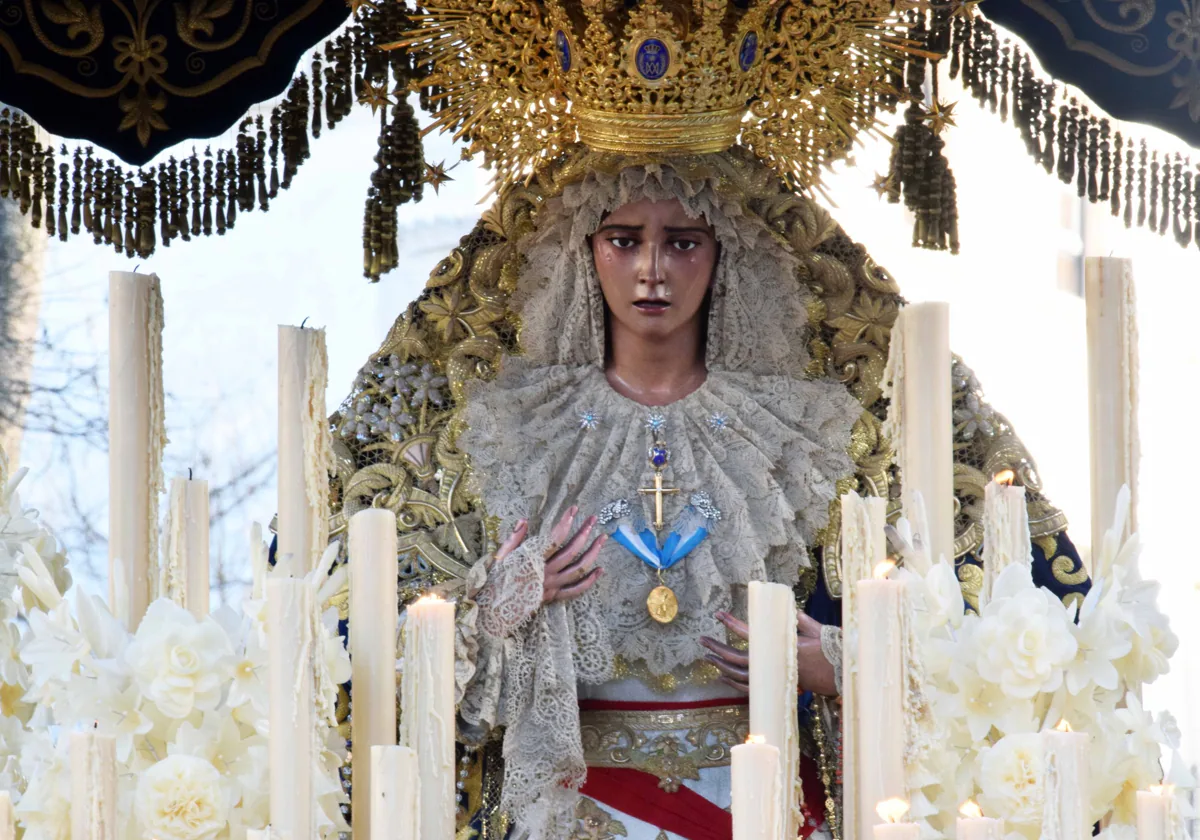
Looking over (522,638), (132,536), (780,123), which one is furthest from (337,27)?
(132,536)

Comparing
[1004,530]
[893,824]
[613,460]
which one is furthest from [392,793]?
[613,460]

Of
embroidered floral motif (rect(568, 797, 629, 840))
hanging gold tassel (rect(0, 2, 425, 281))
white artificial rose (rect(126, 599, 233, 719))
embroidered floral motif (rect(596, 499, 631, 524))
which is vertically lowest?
embroidered floral motif (rect(568, 797, 629, 840))

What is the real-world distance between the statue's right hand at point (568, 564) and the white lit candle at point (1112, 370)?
959mm

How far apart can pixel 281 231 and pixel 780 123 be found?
148 centimetres

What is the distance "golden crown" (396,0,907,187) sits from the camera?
2.40 metres

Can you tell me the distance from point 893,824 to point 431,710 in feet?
0.96

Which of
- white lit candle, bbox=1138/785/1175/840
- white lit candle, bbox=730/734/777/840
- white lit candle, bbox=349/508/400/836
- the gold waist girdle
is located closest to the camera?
white lit candle, bbox=730/734/777/840

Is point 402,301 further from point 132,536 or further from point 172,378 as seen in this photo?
point 132,536

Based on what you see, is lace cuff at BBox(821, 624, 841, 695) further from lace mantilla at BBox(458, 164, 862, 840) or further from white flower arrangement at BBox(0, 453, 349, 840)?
white flower arrangement at BBox(0, 453, 349, 840)

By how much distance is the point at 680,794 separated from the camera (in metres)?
2.43

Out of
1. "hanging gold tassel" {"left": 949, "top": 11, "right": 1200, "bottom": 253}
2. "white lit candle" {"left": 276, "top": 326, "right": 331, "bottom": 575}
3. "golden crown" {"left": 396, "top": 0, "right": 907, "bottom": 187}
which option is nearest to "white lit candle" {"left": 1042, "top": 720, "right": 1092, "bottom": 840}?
"white lit candle" {"left": 276, "top": 326, "right": 331, "bottom": 575}

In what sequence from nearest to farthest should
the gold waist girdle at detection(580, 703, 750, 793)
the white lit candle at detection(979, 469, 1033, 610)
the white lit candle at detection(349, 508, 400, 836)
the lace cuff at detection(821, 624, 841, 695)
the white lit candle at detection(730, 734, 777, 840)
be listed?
the white lit candle at detection(730, 734, 777, 840) < the white lit candle at detection(349, 508, 400, 836) < the white lit candle at detection(979, 469, 1033, 610) < the lace cuff at detection(821, 624, 841, 695) < the gold waist girdle at detection(580, 703, 750, 793)

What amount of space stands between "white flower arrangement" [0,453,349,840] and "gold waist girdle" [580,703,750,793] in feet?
3.57

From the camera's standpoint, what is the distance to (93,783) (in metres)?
1.19
